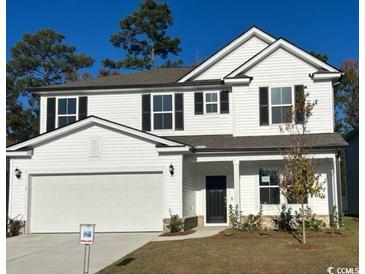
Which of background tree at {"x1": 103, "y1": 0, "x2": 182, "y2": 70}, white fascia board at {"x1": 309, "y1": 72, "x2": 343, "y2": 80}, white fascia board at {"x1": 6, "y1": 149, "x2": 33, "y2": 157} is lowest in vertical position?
white fascia board at {"x1": 6, "y1": 149, "x2": 33, "y2": 157}

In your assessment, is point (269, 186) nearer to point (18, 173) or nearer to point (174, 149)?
point (174, 149)

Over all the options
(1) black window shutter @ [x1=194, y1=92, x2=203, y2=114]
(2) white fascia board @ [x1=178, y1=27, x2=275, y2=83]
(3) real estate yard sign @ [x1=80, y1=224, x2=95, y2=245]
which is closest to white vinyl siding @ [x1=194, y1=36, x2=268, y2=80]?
(2) white fascia board @ [x1=178, y1=27, x2=275, y2=83]

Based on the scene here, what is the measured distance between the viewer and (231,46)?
947 inches

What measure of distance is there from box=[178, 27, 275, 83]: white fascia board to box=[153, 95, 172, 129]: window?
1.18m

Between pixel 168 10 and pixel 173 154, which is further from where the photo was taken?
pixel 168 10

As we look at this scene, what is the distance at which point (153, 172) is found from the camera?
65.8 ft

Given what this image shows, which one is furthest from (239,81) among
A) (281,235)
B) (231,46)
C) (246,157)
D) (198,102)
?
(281,235)

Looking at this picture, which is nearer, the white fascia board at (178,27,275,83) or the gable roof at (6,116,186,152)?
the gable roof at (6,116,186,152)

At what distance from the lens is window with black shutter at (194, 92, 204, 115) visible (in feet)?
75.4

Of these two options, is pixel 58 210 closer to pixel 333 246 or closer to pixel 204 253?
pixel 204 253

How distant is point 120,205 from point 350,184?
1710 cm

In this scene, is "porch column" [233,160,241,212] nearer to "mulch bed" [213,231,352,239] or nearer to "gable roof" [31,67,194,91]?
"mulch bed" [213,231,352,239]
